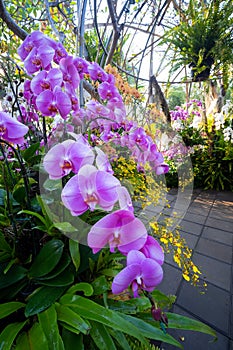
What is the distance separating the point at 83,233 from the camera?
460mm

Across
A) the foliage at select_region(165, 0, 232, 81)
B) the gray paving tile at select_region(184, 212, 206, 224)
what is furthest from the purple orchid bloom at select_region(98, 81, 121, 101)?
the gray paving tile at select_region(184, 212, 206, 224)

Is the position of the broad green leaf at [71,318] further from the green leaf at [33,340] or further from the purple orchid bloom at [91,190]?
the purple orchid bloom at [91,190]

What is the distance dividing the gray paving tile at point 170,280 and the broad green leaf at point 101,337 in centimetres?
70

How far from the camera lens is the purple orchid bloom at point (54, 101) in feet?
1.25

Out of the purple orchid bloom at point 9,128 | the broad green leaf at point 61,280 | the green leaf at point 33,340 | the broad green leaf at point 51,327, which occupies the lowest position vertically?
the green leaf at point 33,340

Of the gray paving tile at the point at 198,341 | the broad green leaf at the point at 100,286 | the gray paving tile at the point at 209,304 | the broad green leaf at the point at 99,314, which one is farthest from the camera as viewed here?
the gray paving tile at the point at 209,304

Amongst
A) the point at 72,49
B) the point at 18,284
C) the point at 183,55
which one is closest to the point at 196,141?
the point at 183,55

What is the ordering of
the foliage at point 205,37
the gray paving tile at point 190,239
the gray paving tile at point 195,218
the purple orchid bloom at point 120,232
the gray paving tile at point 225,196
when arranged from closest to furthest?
1. the purple orchid bloom at point 120,232
2. the gray paving tile at point 190,239
3. the foliage at point 205,37
4. the gray paving tile at point 195,218
5. the gray paving tile at point 225,196

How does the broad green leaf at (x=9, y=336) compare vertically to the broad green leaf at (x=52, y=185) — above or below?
below

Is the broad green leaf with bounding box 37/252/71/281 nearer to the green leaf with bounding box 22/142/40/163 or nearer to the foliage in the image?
the green leaf with bounding box 22/142/40/163

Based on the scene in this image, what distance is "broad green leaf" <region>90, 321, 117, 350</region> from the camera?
396 mm

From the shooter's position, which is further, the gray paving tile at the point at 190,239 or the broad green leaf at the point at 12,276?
the gray paving tile at the point at 190,239

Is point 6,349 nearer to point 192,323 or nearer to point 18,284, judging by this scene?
point 18,284

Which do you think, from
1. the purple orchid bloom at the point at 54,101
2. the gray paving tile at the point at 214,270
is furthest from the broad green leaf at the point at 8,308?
the gray paving tile at the point at 214,270
